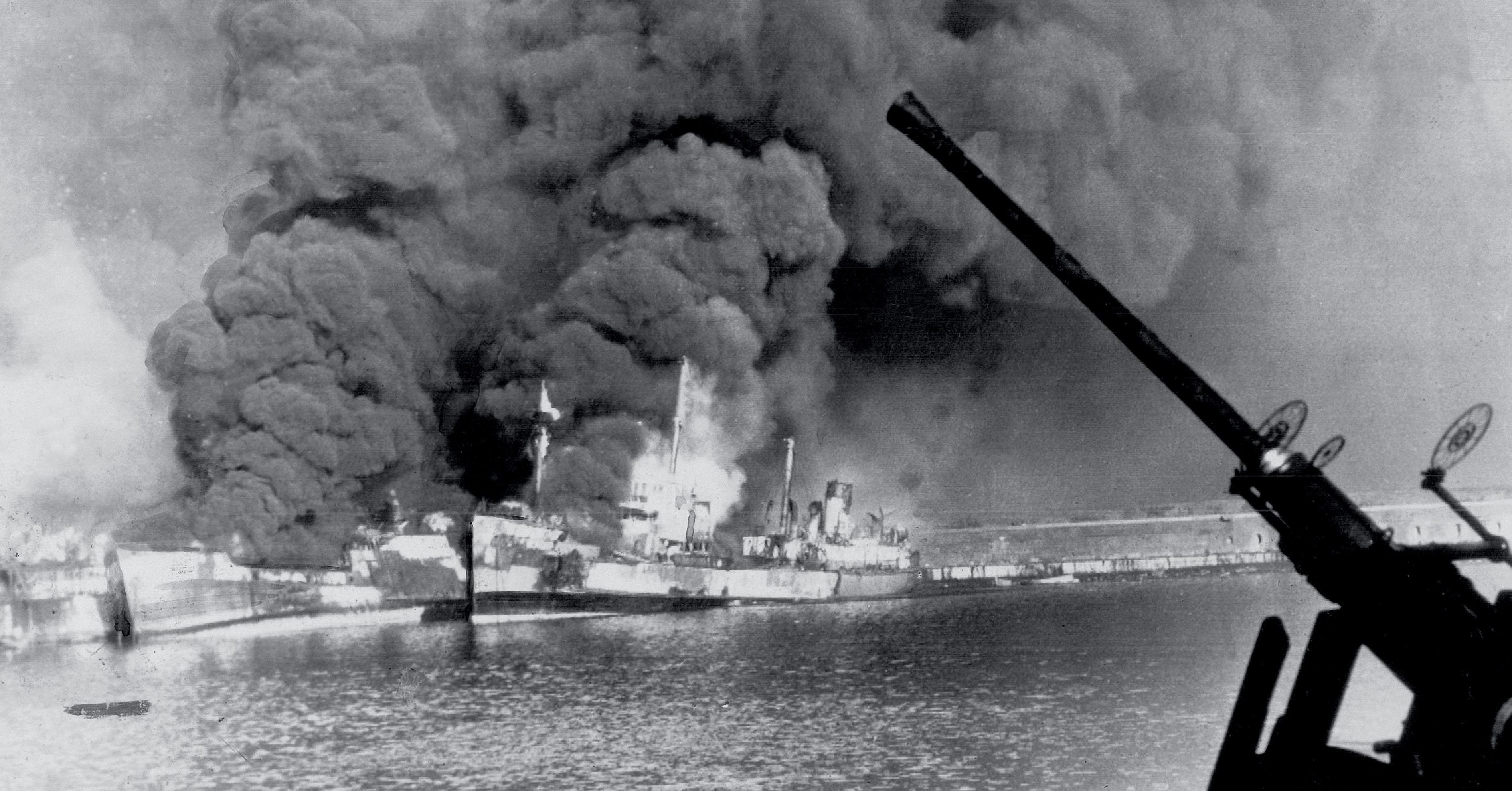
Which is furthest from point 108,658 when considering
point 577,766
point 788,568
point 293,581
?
point 788,568

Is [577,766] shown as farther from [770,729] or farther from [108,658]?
[108,658]

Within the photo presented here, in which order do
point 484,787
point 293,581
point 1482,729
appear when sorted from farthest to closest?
point 293,581 < point 484,787 < point 1482,729

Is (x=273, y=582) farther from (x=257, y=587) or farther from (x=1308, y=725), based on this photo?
(x=1308, y=725)

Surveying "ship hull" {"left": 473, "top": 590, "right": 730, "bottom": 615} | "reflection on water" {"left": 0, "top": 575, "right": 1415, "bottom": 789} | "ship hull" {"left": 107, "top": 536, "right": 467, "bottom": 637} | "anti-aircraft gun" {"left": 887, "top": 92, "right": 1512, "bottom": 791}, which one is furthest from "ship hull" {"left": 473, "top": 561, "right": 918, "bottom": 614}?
"anti-aircraft gun" {"left": 887, "top": 92, "right": 1512, "bottom": 791}

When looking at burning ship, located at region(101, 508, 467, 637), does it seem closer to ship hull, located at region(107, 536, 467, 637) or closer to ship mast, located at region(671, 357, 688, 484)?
ship hull, located at region(107, 536, 467, 637)

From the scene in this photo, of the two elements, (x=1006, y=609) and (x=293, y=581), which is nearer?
(x=293, y=581)

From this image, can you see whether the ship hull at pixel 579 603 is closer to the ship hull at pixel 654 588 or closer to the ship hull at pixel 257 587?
the ship hull at pixel 654 588
